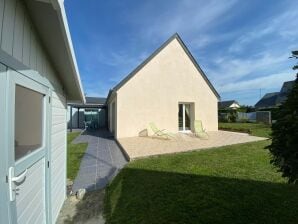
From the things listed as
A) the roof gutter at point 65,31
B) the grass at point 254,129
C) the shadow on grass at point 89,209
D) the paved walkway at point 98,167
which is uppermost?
the roof gutter at point 65,31

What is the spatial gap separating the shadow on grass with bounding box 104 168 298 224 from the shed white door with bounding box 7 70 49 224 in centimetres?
165

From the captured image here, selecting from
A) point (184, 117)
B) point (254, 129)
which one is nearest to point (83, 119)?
point (184, 117)

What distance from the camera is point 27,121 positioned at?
275cm

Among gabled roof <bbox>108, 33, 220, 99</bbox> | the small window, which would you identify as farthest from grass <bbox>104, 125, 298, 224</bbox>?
gabled roof <bbox>108, 33, 220, 99</bbox>

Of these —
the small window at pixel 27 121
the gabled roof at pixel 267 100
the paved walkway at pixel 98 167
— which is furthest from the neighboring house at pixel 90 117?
the gabled roof at pixel 267 100

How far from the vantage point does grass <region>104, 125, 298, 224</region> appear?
3871 millimetres

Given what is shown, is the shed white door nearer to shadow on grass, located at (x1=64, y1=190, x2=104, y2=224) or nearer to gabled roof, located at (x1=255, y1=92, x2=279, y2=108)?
shadow on grass, located at (x1=64, y1=190, x2=104, y2=224)

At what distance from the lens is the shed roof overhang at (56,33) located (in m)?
2.31

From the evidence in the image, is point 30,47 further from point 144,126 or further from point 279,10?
point 144,126

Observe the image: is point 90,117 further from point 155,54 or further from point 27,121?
point 27,121

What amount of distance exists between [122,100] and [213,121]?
8345 mm

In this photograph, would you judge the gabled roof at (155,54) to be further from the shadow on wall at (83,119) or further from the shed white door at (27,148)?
the shadow on wall at (83,119)

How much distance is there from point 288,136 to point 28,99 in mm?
3378

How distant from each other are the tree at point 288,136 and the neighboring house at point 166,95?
11731mm
